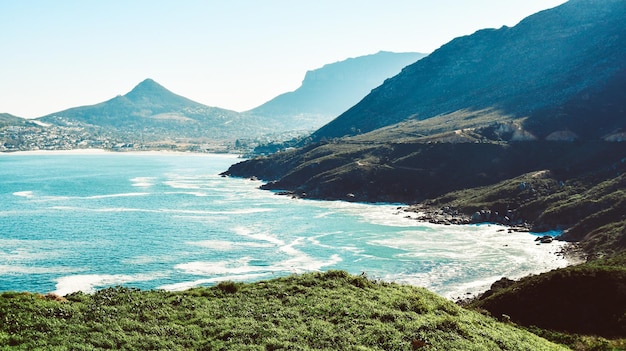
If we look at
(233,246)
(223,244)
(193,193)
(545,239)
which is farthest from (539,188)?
(193,193)

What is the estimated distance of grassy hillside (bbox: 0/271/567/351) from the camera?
25844 millimetres

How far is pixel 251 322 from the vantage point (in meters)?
29.6

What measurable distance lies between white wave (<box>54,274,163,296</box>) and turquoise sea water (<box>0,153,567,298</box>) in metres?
0.15

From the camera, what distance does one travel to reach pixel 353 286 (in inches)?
1517

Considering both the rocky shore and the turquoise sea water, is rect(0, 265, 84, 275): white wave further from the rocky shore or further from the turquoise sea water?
the rocky shore

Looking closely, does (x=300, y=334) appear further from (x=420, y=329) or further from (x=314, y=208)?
(x=314, y=208)

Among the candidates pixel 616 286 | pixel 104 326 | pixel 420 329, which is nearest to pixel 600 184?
pixel 616 286

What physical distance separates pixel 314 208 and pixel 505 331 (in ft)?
390

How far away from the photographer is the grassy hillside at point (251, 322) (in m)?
25.8

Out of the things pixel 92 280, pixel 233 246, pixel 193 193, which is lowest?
pixel 233 246

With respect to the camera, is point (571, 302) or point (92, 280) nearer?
point (571, 302)

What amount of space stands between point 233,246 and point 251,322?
2844 inches

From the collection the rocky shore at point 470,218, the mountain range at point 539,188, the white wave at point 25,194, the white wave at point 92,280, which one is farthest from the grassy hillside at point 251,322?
the white wave at point 25,194

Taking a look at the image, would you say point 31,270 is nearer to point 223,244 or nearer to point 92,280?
point 92,280
